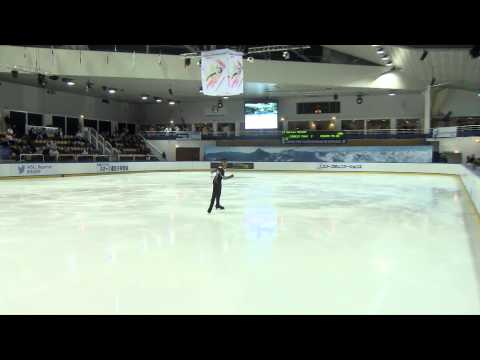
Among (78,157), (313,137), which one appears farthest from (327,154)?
(78,157)

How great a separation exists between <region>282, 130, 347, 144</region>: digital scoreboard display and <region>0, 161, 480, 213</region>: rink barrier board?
222 centimetres

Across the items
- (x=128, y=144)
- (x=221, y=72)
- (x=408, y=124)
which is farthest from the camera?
(x=128, y=144)

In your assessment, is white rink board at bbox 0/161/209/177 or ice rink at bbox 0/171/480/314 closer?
ice rink at bbox 0/171/480/314

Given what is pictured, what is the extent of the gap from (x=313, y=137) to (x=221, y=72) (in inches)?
671

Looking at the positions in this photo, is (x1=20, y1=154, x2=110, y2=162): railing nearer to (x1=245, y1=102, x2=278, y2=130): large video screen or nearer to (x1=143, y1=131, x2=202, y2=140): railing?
(x1=143, y1=131, x2=202, y2=140): railing

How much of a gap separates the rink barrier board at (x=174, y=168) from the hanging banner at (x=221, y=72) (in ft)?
35.6

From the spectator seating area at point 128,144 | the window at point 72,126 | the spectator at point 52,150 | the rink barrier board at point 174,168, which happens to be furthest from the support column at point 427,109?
the window at point 72,126

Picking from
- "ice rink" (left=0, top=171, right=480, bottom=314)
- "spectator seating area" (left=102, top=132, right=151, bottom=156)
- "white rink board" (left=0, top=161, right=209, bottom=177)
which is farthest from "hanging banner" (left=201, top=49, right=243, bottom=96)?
"spectator seating area" (left=102, top=132, right=151, bottom=156)

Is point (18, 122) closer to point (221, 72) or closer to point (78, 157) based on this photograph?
point (78, 157)

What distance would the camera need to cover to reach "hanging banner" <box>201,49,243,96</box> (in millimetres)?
14094

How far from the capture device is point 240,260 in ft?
16.1
